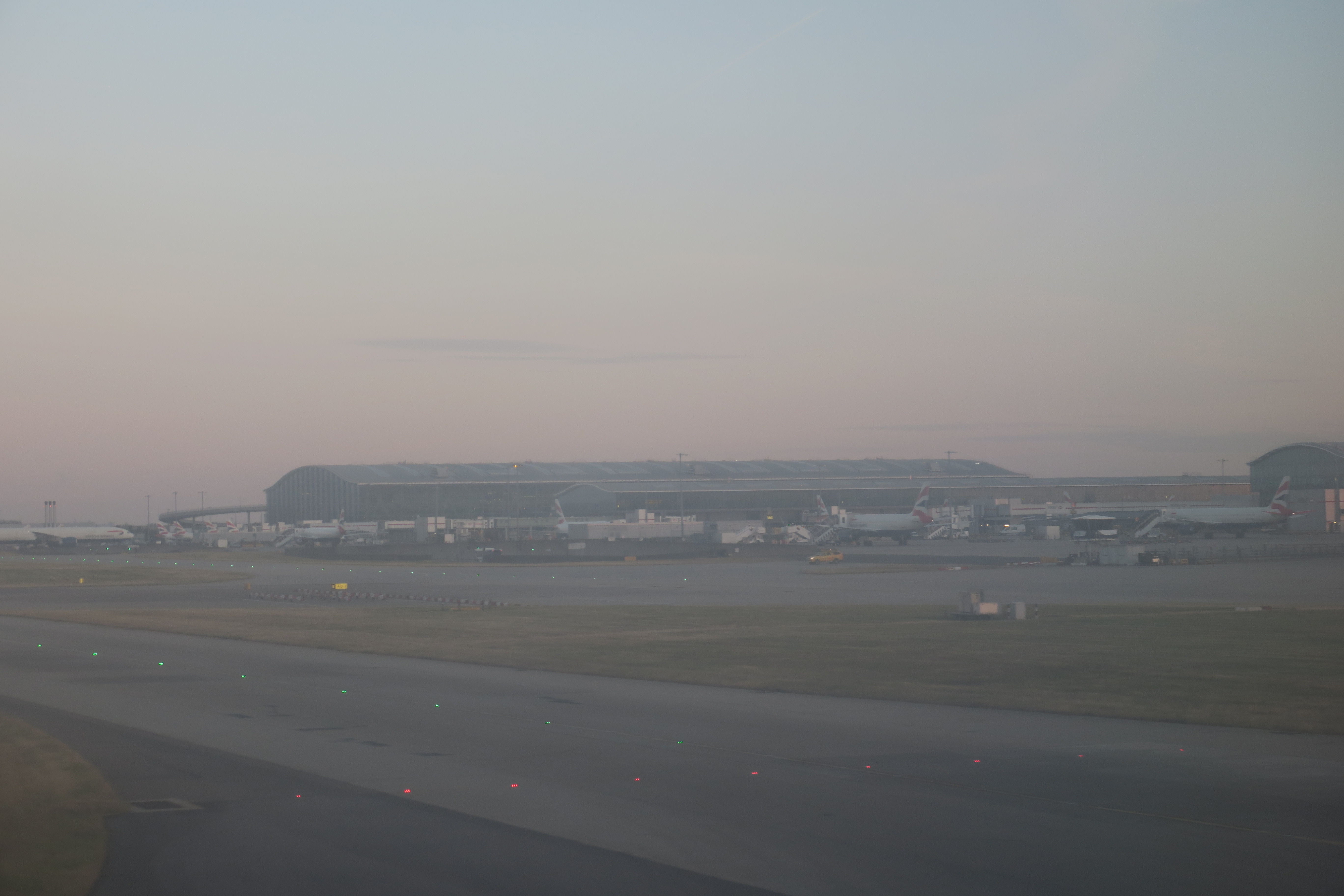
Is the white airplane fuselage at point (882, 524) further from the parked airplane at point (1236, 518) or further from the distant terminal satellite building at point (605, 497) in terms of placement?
the distant terminal satellite building at point (605, 497)

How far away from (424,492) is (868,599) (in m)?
156

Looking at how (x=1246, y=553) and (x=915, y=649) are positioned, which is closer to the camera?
(x=915, y=649)

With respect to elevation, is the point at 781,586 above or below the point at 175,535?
above

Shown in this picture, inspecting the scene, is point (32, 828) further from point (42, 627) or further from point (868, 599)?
point (868, 599)

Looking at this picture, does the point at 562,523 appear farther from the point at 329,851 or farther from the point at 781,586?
the point at 329,851

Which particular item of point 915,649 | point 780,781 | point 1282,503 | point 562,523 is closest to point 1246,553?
point 1282,503

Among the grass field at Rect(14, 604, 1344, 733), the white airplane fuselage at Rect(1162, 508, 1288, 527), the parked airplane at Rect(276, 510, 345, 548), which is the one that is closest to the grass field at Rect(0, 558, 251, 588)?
the grass field at Rect(14, 604, 1344, 733)

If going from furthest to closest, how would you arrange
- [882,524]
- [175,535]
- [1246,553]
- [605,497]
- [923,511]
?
[605,497], [175,535], [923,511], [882,524], [1246,553]

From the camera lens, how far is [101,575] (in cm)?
7956

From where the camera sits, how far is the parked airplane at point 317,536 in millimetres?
138500

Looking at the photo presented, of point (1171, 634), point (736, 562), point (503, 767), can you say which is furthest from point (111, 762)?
point (736, 562)

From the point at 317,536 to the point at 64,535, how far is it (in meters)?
49.8

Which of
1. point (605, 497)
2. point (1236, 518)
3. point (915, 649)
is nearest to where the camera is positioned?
point (915, 649)

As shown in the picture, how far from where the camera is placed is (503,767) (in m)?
15.0
